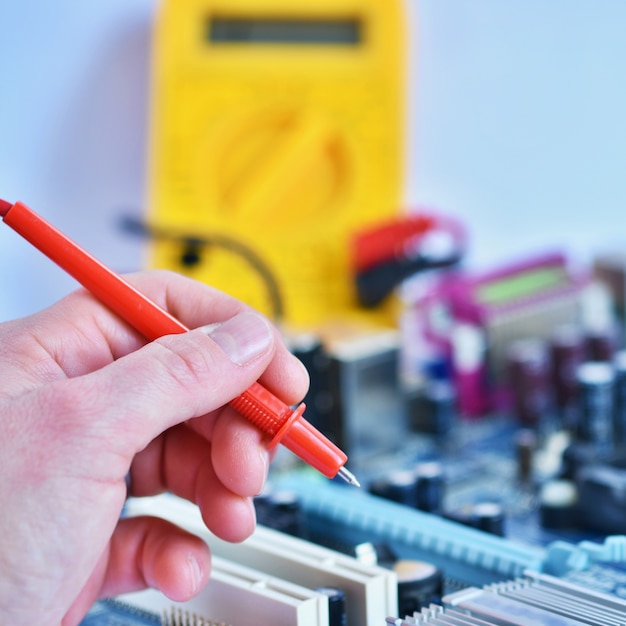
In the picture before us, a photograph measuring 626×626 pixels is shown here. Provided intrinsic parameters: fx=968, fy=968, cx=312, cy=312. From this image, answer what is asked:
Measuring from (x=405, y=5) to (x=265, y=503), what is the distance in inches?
38.3

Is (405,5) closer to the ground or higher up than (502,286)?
higher up

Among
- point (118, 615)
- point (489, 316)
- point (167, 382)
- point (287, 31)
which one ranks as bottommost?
point (118, 615)

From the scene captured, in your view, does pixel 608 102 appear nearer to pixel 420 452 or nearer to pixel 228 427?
pixel 420 452

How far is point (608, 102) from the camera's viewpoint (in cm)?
165

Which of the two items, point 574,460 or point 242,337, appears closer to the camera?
point 242,337

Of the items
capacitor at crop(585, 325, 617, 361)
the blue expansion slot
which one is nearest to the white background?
capacitor at crop(585, 325, 617, 361)

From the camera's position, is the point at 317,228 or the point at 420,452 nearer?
the point at 420,452

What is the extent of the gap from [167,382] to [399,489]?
1.15 feet

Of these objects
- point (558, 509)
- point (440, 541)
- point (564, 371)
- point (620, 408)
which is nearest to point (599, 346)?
point (564, 371)

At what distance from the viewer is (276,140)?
4.82 ft

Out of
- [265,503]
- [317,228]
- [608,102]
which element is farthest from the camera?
[608,102]

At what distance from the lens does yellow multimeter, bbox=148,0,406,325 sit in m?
1.40

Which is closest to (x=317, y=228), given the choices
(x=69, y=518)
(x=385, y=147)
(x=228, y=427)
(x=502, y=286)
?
(x=385, y=147)

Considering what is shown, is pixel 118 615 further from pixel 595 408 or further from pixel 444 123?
pixel 444 123
